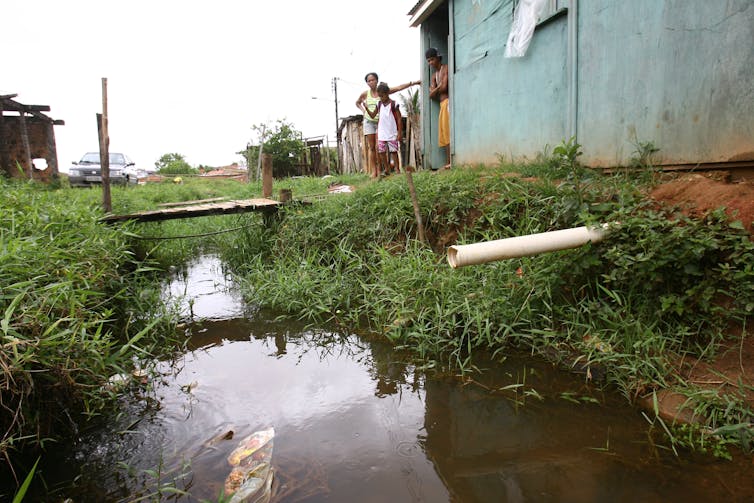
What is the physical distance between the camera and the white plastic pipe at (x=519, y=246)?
2316mm

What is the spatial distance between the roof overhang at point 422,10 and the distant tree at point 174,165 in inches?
757

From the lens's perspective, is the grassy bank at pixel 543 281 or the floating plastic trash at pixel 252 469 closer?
the floating plastic trash at pixel 252 469

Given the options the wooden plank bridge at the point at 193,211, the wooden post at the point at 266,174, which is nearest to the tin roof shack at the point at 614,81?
the wooden post at the point at 266,174

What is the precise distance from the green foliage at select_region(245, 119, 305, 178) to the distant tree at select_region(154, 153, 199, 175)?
32.9ft

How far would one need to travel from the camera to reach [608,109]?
161 inches

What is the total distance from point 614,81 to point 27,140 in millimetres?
12757

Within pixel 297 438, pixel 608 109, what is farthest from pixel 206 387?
pixel 608 109

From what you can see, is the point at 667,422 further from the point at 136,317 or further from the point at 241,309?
the point at 136,317

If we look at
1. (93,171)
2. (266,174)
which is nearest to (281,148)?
(93,171)

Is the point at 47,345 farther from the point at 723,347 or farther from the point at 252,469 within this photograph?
the point at 723,347

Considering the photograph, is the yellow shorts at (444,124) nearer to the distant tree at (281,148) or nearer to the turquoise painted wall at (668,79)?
the turquoise painted wall at (668,79)

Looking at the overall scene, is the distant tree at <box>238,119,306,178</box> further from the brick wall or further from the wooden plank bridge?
the wooden plank bridge

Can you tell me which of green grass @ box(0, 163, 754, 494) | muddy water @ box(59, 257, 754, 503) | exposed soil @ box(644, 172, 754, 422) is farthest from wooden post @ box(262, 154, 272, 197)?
exposed soil @ box(644, 172, 754, 422)

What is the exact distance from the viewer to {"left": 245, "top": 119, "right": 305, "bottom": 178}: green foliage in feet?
50.1
